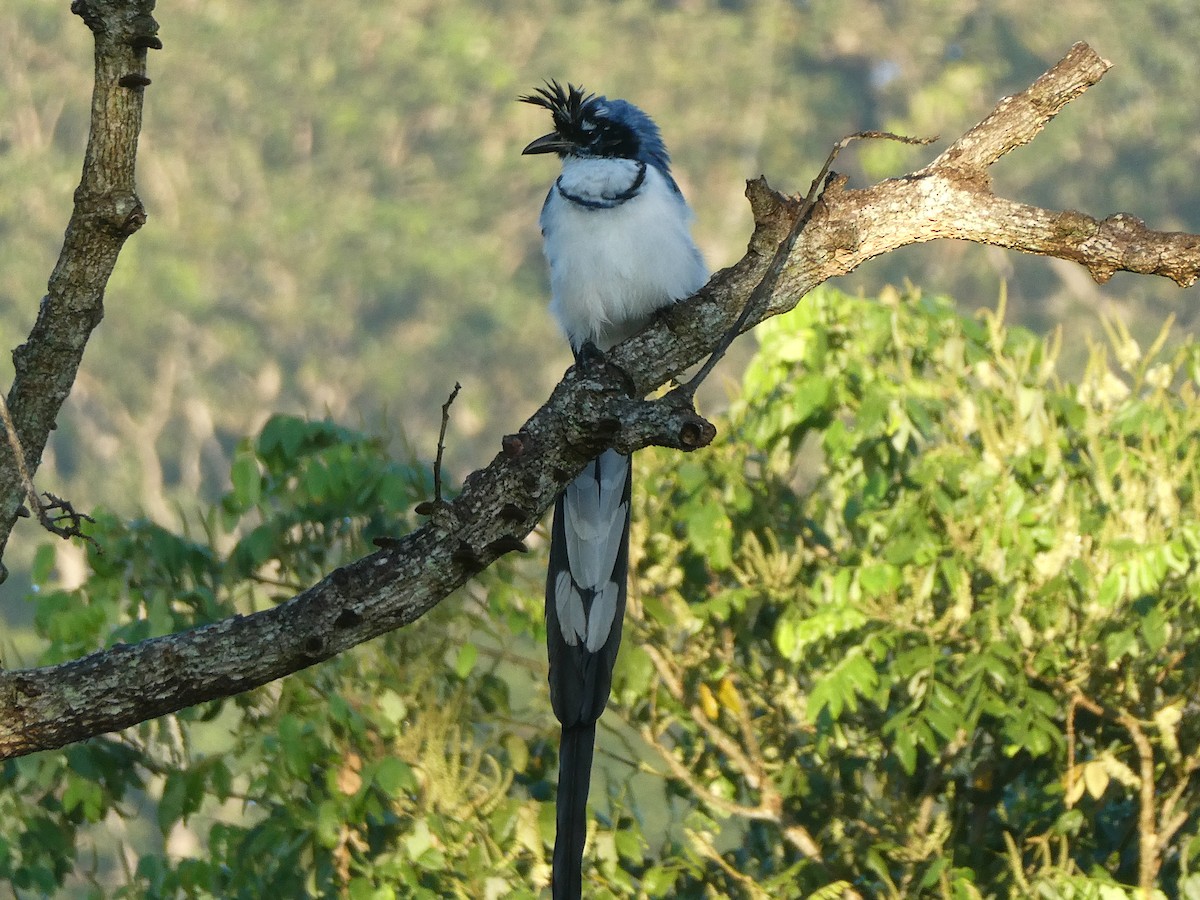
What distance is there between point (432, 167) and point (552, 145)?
49.2 feet

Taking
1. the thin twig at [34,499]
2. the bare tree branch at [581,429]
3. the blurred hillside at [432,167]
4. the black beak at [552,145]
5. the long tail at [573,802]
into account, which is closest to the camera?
the thin twig at [34,499]

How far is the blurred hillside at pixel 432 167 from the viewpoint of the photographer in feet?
51.1

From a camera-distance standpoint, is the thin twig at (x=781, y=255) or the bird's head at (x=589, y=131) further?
the bird's head at (x=589, y=131)

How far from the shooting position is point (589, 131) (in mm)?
3266

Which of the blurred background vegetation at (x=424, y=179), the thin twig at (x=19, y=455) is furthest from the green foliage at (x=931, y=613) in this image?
the blurred background vegetation at (x=424, y=179)

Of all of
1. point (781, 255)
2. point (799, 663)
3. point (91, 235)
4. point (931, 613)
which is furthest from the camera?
point (799, 663)

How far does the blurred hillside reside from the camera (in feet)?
51.1

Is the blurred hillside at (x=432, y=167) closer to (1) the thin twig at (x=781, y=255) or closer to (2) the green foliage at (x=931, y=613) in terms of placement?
(2) the green foliage at (x=931, y=613)

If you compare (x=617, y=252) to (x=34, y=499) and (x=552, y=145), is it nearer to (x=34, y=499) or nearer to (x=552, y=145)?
(x=552, y=145)

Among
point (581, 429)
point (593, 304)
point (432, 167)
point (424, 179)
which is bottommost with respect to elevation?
point (581, 429)

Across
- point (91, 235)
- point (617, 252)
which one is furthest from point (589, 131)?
point (91, 235)

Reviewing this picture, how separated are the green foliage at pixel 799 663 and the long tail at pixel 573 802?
460mm

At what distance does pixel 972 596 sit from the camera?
11.8ft

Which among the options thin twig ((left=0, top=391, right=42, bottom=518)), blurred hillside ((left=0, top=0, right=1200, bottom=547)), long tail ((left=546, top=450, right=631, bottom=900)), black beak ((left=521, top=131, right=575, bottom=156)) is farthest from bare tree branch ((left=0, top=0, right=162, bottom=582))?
blurred hillside ((left=0, top=0, right=1200, bottom=547))
